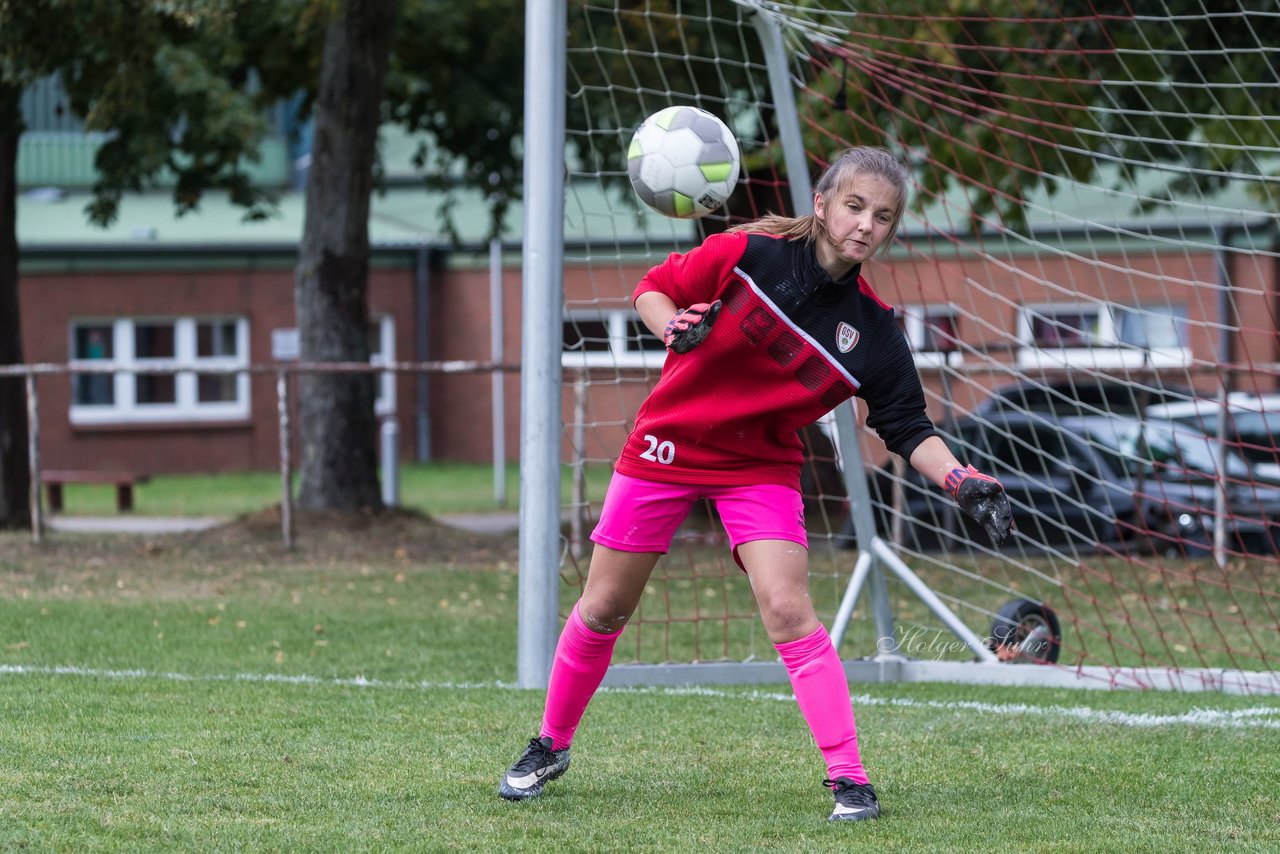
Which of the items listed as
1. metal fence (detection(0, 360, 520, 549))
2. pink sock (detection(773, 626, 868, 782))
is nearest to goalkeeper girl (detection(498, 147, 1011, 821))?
pink sock (detection(773, 626, 868, 782))

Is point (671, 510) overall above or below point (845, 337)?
below

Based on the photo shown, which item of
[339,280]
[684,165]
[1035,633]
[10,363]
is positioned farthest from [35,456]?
[684,165]

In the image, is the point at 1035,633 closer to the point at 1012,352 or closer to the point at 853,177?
the point at 853,177

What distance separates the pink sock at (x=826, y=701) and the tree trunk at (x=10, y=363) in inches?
422

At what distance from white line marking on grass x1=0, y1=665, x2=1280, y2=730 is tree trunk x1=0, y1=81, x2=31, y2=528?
23.8ft

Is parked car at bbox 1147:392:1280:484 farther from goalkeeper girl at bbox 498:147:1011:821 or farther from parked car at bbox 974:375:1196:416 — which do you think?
goalkeeper girl at bbox 498:147:1011:821

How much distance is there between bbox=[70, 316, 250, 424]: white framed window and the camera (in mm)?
26297

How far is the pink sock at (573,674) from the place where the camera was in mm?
4520

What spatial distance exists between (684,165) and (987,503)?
149 cm

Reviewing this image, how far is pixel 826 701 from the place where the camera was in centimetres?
424

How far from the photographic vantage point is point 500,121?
16.1 meters

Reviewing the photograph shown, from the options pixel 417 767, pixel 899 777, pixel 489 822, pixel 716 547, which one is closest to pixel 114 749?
pixel 417 767

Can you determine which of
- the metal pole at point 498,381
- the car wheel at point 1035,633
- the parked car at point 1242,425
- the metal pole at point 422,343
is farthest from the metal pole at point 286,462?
the metal pole at point 422,343

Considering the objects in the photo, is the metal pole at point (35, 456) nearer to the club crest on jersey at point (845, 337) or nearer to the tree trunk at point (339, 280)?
the tree trunk at point (339, 280)
